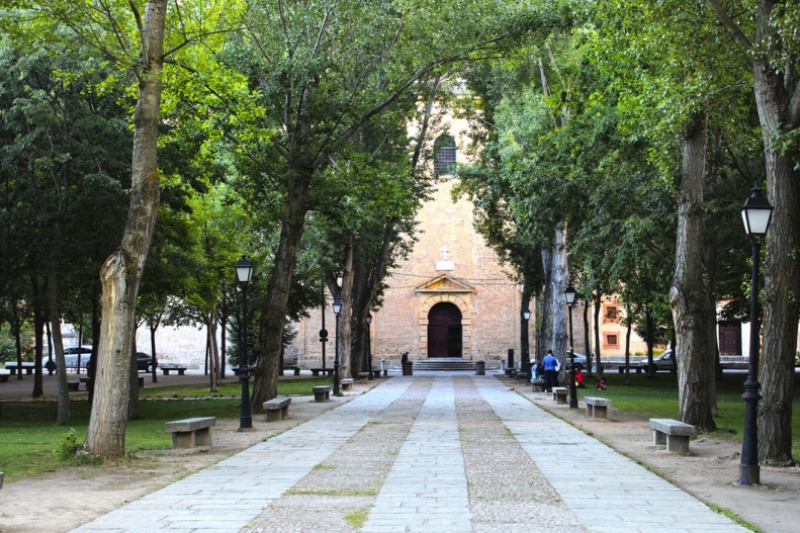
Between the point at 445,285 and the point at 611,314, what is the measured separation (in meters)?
12.7

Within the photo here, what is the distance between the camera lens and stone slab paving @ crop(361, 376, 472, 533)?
7059 millimetres

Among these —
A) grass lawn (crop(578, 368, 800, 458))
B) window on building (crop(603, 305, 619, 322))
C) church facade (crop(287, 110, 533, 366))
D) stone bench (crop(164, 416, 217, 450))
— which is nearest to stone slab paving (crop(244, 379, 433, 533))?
stone bench (crop(164, 416, 217, 450))

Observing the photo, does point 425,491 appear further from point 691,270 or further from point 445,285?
point 445,285

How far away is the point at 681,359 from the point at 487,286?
4127 cm

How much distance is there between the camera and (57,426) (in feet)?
59.8

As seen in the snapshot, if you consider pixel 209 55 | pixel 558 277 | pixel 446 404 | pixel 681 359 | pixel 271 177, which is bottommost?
pixel 446 404

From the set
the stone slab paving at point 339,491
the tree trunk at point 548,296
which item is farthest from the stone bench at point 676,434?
the tree trunk at point 548,296

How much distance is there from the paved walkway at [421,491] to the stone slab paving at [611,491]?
15 mm

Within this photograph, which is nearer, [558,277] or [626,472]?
[626,472]

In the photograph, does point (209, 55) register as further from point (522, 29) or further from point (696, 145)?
point (696, 145)

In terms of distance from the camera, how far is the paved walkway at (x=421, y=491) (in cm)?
711

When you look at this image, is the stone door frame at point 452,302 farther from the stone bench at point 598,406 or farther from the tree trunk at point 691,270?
the tree trunk at point 691,270

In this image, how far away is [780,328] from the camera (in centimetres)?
1105

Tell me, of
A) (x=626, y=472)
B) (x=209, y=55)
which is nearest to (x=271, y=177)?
(x=209, y=55)
